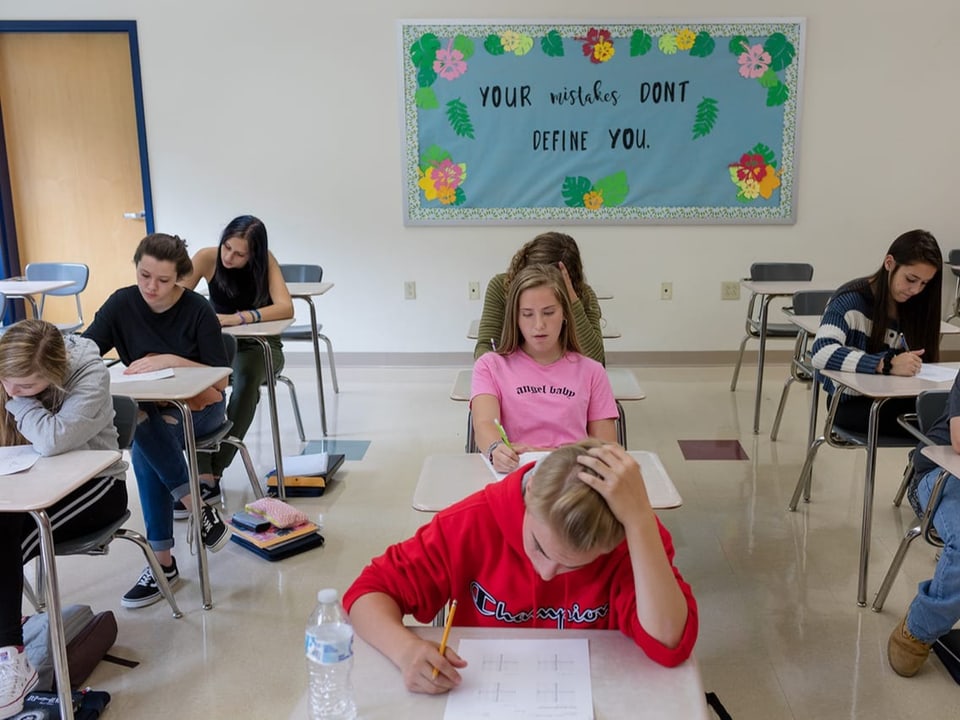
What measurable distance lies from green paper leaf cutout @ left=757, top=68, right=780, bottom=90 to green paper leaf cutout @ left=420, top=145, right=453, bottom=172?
2046mm

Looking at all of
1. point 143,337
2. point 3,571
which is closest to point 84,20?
point 143,337

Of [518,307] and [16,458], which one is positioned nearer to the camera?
[16,458]

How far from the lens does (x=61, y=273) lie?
17.1ft

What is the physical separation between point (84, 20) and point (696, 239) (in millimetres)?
4241

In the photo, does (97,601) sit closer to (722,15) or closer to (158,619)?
(158,619)

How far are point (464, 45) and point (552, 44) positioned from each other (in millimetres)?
563

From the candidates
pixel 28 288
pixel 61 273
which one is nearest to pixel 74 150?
pixel 61 273

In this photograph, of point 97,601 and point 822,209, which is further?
point 822,209

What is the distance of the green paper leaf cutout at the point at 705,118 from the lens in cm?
541

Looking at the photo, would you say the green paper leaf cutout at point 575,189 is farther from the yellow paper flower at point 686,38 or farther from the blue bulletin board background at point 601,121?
the yellow paper flower at point 686,38

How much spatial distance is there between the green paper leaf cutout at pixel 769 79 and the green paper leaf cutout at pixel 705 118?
12.4 inches

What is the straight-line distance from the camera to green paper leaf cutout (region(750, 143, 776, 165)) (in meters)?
5.45

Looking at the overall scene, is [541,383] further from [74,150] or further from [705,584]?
[74,150]

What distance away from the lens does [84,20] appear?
5422 mm
